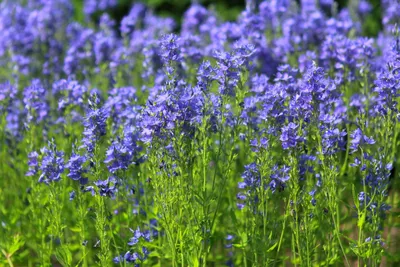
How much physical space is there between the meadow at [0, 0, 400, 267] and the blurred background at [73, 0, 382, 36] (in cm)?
422

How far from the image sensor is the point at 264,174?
134 inches

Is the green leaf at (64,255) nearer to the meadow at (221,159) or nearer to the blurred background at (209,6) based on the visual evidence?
the meadow at (221,159)

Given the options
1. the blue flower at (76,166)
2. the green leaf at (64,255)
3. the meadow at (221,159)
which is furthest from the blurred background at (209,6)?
the green leaf at (64,255)

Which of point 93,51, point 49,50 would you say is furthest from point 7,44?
point 93,51

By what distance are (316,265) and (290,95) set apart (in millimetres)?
1039

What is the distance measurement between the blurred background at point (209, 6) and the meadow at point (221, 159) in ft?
13.8

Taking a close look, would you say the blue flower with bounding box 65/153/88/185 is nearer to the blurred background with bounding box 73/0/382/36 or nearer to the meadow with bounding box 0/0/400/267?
the meadow with bounding box 0/0/400/267

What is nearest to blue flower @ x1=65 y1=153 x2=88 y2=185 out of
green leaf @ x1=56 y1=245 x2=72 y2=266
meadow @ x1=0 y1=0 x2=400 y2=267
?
meadow @ x1=0 y1=0 x2=400 y2=267

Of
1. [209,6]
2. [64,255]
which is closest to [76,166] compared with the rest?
[64,255]

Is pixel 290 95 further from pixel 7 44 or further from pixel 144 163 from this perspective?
pixel 7 44

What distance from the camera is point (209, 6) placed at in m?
9.08

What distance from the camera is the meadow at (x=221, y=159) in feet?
11.0

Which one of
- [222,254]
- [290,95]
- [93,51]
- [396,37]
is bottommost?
[222,254]

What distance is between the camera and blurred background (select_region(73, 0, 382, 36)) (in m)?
9.39
